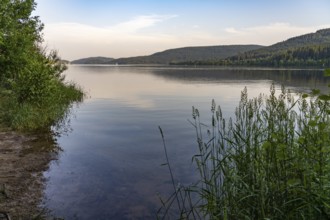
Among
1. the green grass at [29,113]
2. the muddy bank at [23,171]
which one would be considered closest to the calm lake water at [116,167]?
the muddy bank at [23,171]

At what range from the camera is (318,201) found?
506cm

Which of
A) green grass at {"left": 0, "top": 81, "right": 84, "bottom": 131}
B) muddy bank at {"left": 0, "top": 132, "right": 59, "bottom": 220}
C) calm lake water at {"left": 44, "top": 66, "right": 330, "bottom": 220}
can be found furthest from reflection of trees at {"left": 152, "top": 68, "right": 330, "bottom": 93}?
muddy bank at {"left": 0, "top": 132, "right": 59, "bottom": 220}

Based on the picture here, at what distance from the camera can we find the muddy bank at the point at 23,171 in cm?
841

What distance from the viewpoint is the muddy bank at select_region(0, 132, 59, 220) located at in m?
8.41

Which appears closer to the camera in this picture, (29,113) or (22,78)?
(29,113)

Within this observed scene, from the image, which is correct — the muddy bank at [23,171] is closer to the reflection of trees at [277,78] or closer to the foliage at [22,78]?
the foliage at [22,78]

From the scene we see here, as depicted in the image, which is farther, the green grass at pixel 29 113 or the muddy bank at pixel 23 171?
the green grass at pixel 29 113

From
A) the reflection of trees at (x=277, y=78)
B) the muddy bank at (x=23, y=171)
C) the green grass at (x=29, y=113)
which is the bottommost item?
the reflection of trees at (x=277, y=78)

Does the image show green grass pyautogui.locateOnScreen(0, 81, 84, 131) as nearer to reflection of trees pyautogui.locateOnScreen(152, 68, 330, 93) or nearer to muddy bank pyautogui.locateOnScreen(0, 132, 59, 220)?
muddy bank pyautogui.locateOnScreen(0, 132, 59, 220)

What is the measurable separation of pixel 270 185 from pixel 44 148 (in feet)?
38.6

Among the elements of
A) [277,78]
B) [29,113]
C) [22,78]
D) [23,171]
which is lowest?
[277,78]

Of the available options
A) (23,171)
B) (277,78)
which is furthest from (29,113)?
(277,78)

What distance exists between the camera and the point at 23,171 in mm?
11258

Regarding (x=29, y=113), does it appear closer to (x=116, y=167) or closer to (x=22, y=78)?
(x=22, y=78)
